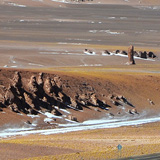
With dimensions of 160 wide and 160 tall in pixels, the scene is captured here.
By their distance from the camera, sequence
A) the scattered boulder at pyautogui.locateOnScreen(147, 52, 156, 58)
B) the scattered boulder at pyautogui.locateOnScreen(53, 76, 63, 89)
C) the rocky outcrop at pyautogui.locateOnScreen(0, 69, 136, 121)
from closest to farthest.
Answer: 1. the rocky outcrop at pyautogui.locateOnScreen(0, 69, 136, 121)
2. the scattered boulder at pyautogui.locateOnScreen(53, 76, 63, 89)
3. the scattered boulder at pyautogui.locateOnScreen(147, 52, 156, 58)

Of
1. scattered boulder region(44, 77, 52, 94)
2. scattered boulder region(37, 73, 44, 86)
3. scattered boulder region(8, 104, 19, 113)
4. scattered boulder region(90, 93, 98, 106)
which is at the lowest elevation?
scattered boulder region(90, 93, 98, 106)

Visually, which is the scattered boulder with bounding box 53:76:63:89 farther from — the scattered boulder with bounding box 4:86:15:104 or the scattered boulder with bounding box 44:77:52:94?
the scattered boulder with bounding box 4:86:15:104

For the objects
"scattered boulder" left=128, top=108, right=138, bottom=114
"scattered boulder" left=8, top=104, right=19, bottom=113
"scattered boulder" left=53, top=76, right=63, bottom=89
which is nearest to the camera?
"scattered boulder" left=8, top=104, right=19, bottom=113

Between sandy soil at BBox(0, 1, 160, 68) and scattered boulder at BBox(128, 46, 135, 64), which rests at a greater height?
scattered boulder at BBox(128, 46, 135, 64)

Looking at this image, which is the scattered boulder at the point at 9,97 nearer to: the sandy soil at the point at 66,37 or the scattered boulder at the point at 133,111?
the scattered boulder at the point at 133,111

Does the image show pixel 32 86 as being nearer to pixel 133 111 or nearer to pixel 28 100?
pixel 28 100

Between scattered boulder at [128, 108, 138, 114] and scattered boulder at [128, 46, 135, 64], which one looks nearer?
scattered boulder at [128, 108, 138, 114]

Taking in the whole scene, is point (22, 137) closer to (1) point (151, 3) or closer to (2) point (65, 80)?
(2) point (65, 80)

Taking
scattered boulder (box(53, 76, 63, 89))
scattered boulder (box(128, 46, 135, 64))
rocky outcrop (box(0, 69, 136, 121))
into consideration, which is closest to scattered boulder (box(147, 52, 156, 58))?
scattered boulder (box(128, 46, 135, 64))
